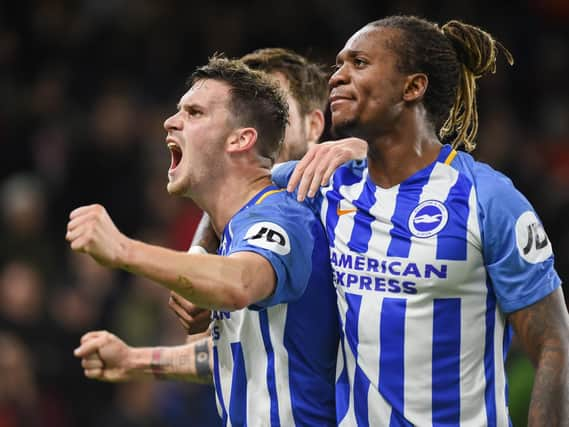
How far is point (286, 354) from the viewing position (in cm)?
313

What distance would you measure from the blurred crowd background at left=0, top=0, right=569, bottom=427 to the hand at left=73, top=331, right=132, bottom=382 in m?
2.57

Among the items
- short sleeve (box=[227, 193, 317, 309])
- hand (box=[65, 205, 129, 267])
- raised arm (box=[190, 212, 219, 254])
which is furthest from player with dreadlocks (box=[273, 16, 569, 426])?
hand (box=[65, 205, 129, 267])

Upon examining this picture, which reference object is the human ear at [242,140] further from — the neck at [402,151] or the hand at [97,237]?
the hand at [97,237]

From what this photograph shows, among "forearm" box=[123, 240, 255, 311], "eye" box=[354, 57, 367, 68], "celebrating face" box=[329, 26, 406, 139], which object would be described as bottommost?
"forearm" box=[123, 240, 255, 311]

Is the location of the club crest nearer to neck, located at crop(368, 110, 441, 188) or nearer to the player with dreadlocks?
Answer: the player with dreadlocks

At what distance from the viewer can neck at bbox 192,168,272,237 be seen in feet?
10.9

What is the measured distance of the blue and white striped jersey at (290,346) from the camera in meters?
3.12

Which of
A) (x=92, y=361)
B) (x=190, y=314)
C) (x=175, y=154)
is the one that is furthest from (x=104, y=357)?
(x=175, y=154)

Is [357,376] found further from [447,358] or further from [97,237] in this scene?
[97,237]

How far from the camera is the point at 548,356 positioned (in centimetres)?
290

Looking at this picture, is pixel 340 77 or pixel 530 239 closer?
pixel 530 239

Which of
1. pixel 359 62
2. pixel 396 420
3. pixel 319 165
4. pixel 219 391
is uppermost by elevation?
pixel 359 62

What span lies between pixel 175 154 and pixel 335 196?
61 centimetres

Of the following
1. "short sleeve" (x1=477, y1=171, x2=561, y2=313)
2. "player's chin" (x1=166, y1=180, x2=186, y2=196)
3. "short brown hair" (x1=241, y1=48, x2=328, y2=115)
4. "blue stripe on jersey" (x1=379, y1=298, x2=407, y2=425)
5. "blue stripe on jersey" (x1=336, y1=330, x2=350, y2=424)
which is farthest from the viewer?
"short brown hair" (x1=241, y1=48, x2=328, y2=115)
